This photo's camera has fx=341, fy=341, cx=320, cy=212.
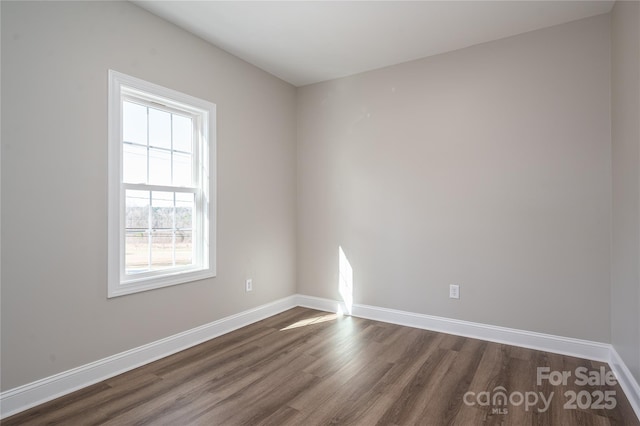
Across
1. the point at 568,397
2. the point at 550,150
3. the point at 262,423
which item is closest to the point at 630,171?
the point at 550,150

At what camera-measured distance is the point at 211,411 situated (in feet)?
6.68

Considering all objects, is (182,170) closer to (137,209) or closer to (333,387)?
(137,209)

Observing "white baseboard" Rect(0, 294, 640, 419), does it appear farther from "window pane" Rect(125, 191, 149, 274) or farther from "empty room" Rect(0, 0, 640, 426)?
"window pane" Rect(125, 191, 149, 274)

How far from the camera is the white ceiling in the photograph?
8.52 ft

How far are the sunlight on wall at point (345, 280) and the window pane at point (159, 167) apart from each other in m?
2.04

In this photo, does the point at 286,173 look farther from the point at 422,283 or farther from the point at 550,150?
the point at 550,150

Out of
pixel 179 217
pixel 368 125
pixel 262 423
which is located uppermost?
pixel 368 125

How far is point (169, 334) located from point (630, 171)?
353 centimetres

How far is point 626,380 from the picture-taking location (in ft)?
7.25

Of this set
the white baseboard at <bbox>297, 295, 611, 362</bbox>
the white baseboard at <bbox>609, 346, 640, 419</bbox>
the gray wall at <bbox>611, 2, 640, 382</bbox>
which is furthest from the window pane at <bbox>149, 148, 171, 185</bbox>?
the white baseboard at <bbox>609, 346, 640, 419</bbox>

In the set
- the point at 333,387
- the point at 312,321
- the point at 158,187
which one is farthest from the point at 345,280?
the point at 158,187

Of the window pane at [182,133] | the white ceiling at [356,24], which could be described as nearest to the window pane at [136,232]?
the window pane at [182,133]

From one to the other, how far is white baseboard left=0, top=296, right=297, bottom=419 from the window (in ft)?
1.55

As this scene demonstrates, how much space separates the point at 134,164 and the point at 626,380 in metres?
3.76
